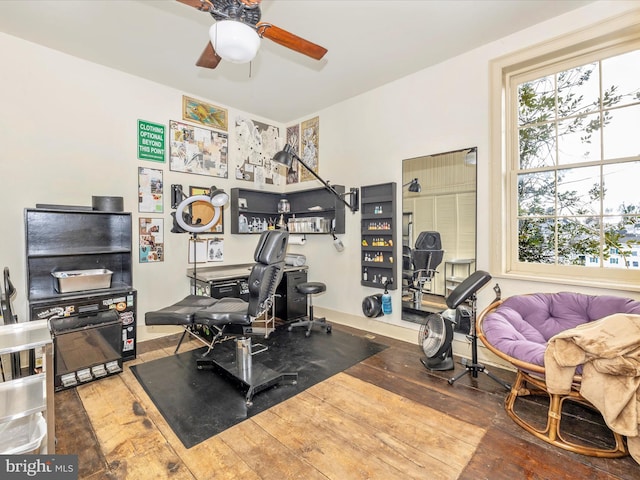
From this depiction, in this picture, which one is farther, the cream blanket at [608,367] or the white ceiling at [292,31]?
the white ceiling at [292,31]

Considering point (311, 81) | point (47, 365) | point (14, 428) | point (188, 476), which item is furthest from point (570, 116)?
point (14, 428)

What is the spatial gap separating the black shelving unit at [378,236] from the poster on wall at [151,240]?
2435 millimetres

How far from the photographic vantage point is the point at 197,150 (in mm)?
3811

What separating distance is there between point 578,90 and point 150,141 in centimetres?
425

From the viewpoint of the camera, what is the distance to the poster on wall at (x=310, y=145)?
441cm

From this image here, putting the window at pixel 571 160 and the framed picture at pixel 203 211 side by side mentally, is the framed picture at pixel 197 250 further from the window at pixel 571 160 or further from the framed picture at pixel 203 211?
the window at pixel 571 160

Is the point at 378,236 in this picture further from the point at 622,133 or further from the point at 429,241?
the point at 622,133

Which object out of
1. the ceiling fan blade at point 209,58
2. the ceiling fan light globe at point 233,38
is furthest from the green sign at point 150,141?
the ceiling fan light globe at point 233,38

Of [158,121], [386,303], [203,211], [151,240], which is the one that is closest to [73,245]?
[151,240]

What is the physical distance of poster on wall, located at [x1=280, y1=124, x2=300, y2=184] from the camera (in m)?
4.68

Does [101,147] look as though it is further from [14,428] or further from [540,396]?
[540,396]

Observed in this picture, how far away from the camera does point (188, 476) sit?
1529 mm

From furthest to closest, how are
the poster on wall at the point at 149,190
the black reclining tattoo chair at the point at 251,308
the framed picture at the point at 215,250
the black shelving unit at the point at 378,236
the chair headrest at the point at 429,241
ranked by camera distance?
the framed picture at the point at 215,250
the black shelving unit at the point at 378,236
the poster on wall at the point at 149,190
the chair headrest at the point at 429,241
the black reclining tattoo chair at the point at 251,308

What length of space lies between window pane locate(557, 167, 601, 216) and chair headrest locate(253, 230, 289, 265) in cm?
242
